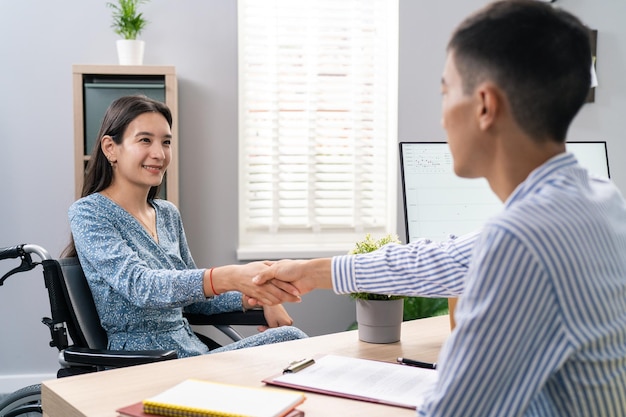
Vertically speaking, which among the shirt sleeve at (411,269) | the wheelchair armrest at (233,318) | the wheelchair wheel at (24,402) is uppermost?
the shirt sleeve at (411,269)

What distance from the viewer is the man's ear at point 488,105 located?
0.92m

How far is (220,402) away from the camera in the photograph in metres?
1.17

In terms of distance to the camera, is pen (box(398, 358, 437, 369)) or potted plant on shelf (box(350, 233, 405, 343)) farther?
A: potted plant on shelf (box(350, 233, 405, 343))

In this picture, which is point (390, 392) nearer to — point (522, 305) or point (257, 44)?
point (522, 305)

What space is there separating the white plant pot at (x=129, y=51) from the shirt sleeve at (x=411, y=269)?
6.80 feet

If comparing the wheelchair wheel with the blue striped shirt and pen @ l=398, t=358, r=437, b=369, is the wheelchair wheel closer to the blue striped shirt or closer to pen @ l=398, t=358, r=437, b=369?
pen @ l=398, t=358, r=437, b=369

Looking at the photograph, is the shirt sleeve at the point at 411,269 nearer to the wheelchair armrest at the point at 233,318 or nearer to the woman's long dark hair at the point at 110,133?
the wheelchair armrest at the point at 233,318

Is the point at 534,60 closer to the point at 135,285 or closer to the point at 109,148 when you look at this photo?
the point at 135,285

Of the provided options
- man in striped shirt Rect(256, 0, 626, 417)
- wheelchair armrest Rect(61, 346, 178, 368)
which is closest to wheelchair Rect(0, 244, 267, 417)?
wheelchair armrest Rect(61, 346, 178, 368)

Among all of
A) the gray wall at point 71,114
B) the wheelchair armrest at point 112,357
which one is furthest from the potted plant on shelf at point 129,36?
the wheelchair armrest at point 112,357

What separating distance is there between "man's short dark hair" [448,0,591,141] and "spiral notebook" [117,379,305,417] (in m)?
0.59

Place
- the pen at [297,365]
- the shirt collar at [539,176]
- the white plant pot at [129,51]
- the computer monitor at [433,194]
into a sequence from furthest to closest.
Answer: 1. the white plant pot at [129,51]
2. the computer monitor at [433,194]
3. the pen at [297,365]
4. the shirt collar at [539,176]

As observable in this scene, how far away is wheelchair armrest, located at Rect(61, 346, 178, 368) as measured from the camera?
1.70 metres

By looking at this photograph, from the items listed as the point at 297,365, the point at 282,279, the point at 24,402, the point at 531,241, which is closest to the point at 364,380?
the point at 297,365
